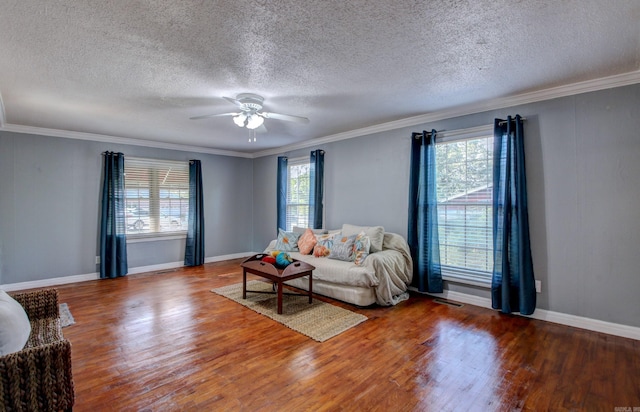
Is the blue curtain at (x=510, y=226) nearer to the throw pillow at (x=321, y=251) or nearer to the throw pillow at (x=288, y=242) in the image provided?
the throw pillow at (x=321, y=251)

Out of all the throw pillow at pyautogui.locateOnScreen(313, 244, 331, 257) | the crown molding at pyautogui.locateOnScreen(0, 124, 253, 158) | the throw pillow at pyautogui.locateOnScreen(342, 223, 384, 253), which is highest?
the crown molding at pyautogui.locateOnScreen(0, 124, 253, 158)

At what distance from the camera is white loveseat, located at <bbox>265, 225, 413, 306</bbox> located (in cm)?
371

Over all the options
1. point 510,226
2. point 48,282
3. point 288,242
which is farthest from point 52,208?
point 510,226

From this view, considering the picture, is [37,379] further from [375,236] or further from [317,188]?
[317,188]

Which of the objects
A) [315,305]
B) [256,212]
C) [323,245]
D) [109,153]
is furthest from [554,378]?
[109,153]

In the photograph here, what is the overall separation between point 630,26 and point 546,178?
1.60 m

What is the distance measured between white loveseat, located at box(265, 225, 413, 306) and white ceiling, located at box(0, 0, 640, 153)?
1.89m

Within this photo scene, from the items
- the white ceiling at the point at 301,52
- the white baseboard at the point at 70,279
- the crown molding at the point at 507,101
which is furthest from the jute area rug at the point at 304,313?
the crown molding at the point at 507,101

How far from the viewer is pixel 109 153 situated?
17.4 ft

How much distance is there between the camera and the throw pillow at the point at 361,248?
394cm

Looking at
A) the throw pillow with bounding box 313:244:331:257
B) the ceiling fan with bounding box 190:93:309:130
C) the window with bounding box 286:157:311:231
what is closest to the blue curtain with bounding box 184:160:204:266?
the window with bounding box 286:157:311:231

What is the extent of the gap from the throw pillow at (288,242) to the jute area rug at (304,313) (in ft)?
2.58

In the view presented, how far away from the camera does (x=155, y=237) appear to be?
19.3 feet

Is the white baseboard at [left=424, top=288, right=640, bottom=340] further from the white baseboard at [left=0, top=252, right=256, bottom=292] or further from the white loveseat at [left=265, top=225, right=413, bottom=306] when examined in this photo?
the white baseboard at [left=0, top=252, right=256, bottom=292]
